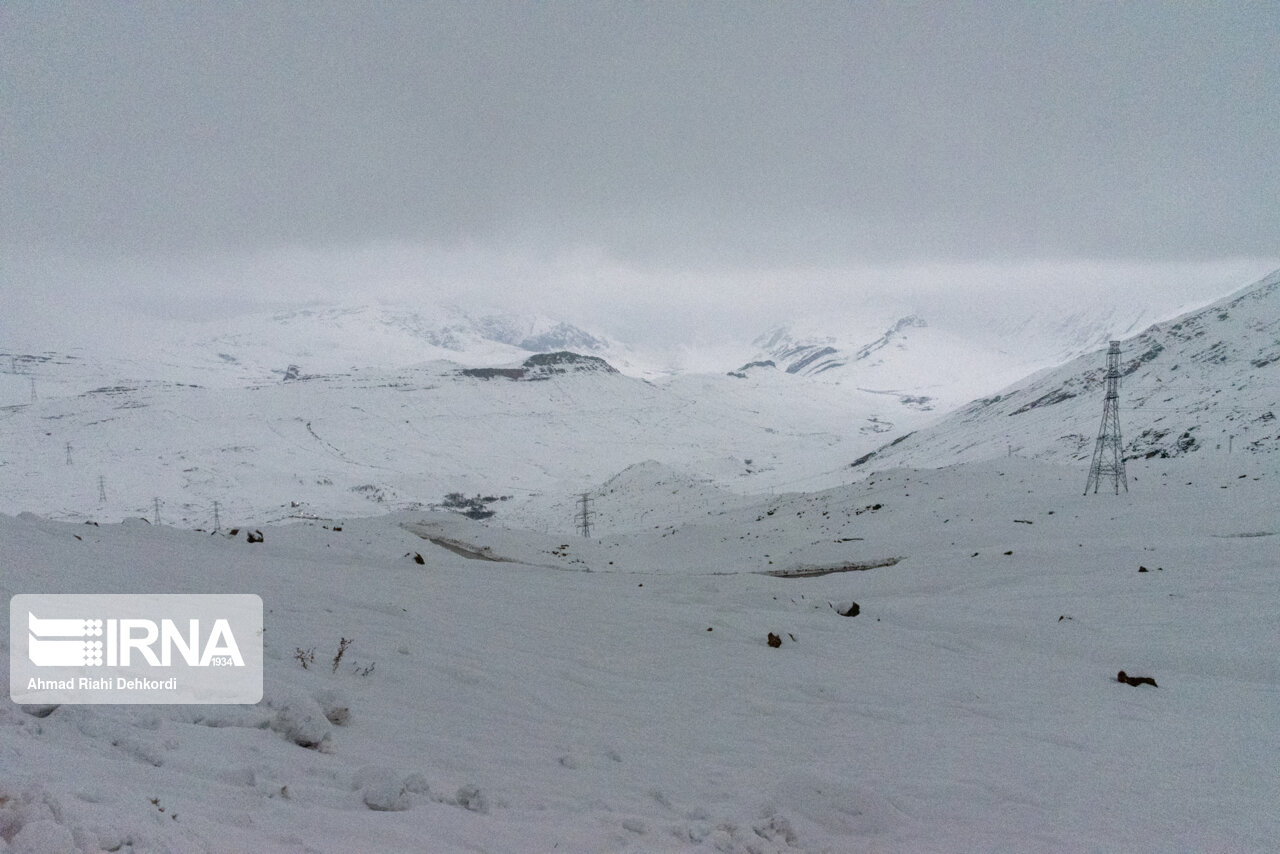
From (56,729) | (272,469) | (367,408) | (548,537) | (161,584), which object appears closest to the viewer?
(56,729)

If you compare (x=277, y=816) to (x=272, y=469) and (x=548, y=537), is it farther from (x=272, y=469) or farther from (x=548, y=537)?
(x=272, y=469)

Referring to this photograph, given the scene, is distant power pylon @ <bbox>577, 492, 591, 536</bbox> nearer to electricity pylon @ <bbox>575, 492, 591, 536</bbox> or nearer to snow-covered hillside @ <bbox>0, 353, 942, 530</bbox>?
electricity pylon @ <bbox>575, 492, 591, 536</bbox>

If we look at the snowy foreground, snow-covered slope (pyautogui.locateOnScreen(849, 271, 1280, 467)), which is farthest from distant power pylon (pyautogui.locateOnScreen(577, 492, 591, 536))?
snow-covered slope (pyautogui.locateOnScreen(849, 271, 1280, 467))

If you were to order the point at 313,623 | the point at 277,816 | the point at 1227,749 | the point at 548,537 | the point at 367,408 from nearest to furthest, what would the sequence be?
the point at 277,816, the point at 1227,749, the point at 313,623, the point at 548,537, the point at 367,408

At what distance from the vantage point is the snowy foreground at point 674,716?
14.0 feet

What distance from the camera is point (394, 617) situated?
9.30 meters

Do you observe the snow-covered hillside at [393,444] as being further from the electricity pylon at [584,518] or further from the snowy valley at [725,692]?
the snowy valley at [725,692]

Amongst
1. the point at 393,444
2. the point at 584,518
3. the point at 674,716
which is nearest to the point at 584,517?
the point at 584,518

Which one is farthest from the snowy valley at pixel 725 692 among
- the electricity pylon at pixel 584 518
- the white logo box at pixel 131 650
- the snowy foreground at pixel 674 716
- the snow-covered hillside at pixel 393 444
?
the snow-covered hillside at pixel 393 444

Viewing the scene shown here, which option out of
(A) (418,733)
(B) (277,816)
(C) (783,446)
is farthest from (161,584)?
(C) (783,446)

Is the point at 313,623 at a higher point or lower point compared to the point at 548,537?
higher

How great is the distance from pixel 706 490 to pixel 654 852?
5098 cm

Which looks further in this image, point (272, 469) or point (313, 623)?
point (272, 469)

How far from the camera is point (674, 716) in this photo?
7.32m
